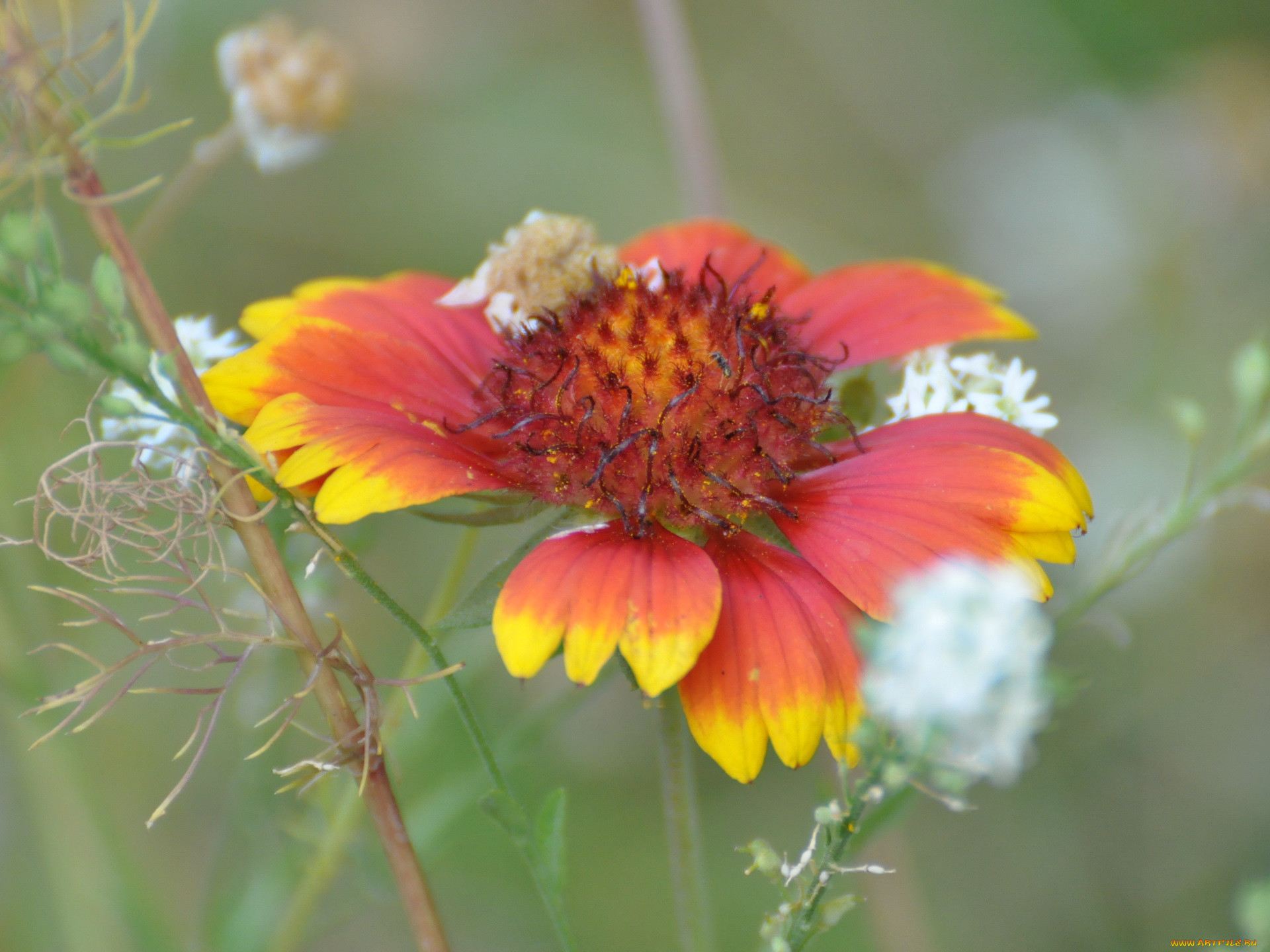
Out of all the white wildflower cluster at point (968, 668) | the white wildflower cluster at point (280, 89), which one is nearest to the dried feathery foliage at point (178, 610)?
the white wildflower cluster at point (968, 668)

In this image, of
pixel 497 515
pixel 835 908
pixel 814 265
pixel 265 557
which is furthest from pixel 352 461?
pixel 814 265

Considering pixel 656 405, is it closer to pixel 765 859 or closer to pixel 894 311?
pixel 894 311

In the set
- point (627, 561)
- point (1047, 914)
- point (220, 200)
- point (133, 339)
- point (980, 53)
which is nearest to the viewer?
point (133, 339)

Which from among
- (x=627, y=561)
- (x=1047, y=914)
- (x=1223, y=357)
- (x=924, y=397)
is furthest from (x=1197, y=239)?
(x=627, y=561)

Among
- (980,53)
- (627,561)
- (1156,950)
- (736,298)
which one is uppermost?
(980,53)

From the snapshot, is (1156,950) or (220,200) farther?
(220,200)

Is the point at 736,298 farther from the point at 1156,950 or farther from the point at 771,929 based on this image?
the point at 1156,950

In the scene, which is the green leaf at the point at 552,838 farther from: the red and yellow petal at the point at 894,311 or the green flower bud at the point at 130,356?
the red and yellow petal at the point at 894,311

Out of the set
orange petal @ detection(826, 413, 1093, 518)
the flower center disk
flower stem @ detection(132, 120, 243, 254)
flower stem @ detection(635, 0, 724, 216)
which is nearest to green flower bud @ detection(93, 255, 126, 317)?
the flower center disk
